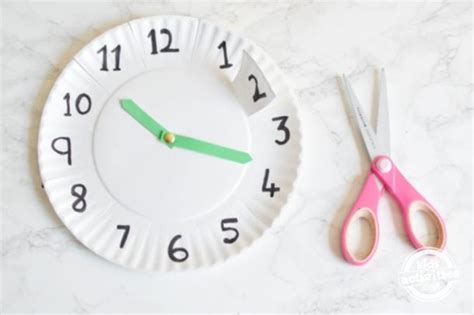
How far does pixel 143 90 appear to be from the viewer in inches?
37.7

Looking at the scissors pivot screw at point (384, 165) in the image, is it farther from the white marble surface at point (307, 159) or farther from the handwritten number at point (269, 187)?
the handwritten number at point (269, 187)

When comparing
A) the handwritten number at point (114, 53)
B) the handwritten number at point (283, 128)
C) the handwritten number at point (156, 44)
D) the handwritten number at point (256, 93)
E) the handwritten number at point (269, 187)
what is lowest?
the handwritten number at point (269, 187)

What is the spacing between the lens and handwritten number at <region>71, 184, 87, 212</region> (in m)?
0.93

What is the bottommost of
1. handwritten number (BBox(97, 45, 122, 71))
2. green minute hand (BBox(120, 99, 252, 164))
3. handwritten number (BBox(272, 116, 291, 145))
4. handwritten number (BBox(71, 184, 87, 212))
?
handwritten number (BBox(71, 184, 87, 212))

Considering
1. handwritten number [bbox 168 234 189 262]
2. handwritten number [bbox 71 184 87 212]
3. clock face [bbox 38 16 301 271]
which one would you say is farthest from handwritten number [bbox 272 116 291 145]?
handwritten number [bbox 71 184 87 212]

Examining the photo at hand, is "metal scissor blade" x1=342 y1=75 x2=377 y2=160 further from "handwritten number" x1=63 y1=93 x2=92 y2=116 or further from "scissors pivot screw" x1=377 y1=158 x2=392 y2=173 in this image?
"handwritten number" x1=63 y1=93 x2=92 y2=116

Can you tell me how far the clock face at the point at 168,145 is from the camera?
0.92 m

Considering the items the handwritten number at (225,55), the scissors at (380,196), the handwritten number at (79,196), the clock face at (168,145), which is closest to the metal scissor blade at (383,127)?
the scissors at (380,196)

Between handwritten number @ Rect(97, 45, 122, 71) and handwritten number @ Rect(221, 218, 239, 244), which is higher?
handwritten number @ Rect(97, 45, 122, 71)

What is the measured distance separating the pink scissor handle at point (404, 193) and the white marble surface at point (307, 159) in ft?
0.08

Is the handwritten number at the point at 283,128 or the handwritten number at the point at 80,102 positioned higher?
the handwritten number at the point at 80,102

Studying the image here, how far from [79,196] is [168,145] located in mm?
172

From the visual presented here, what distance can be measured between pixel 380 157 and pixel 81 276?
1.77 feet

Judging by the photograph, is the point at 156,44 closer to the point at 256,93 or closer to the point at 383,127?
the point at 256,93
